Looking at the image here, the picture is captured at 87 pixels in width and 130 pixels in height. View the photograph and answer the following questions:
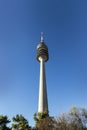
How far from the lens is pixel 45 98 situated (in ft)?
227

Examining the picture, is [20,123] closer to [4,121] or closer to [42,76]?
[4,121]

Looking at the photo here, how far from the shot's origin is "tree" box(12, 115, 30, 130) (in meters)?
32.3

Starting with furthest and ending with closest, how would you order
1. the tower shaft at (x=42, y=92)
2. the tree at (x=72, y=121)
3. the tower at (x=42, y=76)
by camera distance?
the tower at (x=42, y=76) → the tower shaft at (x=42, y=92) → the tree at (x=72, y=121)

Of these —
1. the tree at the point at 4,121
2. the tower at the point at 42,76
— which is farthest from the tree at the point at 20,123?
the tower at the point at 42,76

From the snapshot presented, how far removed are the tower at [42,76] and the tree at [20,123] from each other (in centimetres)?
2931

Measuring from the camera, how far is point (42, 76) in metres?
75.1

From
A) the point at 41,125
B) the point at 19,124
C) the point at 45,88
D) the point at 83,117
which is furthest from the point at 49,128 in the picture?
the point at 45,88

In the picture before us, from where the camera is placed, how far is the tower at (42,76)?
66431mm

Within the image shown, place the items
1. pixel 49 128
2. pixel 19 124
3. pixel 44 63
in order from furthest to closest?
pixel 44 63 → pixel 19 124 → pixel 49 128

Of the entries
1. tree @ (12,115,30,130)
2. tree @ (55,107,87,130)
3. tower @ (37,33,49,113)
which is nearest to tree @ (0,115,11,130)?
tree @ (12,115,30,130)

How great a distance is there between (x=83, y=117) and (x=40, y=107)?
104ft

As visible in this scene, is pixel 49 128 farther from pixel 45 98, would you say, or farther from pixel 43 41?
pixel 43 41

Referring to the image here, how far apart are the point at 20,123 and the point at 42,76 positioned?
42388mm

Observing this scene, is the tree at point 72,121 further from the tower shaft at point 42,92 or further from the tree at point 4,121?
the tower shaft at point 42,92
